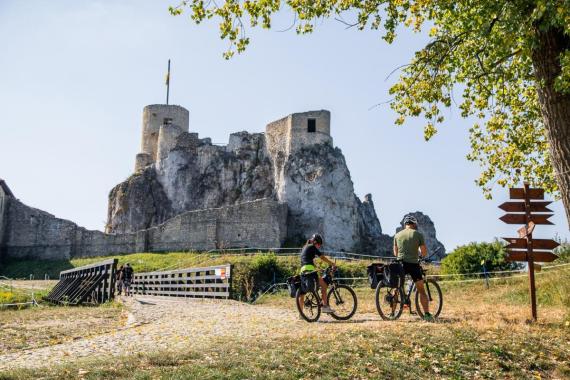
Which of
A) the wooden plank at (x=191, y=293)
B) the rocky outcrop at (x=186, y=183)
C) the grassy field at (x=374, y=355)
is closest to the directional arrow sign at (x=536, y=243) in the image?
the grassy field at (x=374, y=355)

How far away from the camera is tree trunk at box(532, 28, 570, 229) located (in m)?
7.78

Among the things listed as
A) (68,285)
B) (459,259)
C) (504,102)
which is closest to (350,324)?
(504,102)

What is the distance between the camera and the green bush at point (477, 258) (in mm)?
18484

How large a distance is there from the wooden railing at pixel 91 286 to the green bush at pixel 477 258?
11293mm

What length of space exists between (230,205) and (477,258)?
28.8 metres

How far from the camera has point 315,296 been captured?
390 inches

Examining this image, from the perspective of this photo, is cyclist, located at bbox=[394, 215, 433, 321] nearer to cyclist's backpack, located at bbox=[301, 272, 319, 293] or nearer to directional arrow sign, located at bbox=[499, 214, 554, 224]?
cyclist's backpack, located at bbox=[301, 272, 319, 293]

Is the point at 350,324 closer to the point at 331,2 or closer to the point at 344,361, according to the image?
the point at 344,361

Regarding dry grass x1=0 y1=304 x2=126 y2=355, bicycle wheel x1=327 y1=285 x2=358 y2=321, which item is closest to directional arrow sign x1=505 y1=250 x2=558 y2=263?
bicycle wheel x1=327 y1=285 x2=358 y2=321

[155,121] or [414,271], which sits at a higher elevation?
[155,121]

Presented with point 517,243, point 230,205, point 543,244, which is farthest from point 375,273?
point 230,205

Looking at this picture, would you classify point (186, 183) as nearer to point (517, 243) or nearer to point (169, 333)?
point (169, 333)

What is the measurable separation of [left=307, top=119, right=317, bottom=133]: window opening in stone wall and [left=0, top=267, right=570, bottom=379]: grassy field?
3880cm

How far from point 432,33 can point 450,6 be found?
1.87 m
